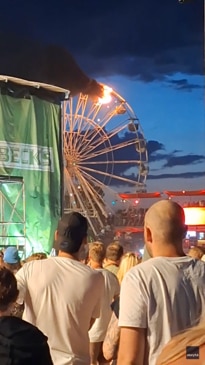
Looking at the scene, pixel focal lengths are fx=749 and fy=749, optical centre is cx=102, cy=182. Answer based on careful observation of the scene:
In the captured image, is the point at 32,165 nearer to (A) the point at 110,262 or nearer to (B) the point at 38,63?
(B) the point at 38,63

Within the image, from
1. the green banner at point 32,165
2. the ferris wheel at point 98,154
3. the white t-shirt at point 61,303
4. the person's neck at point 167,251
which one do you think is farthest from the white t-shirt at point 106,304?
the ferris wheel at point 98,154

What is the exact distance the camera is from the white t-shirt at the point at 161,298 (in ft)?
7.21

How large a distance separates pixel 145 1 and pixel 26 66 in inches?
284

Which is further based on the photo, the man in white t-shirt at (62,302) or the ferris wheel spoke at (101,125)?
the ferris wheel spoke at (101,125)

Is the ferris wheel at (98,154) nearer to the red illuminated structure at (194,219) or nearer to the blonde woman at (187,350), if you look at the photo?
the red illuminated structure at (194,219)

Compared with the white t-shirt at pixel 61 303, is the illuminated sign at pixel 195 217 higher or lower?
higher

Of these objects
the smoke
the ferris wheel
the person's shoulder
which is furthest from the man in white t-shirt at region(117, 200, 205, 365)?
the ferris wheel

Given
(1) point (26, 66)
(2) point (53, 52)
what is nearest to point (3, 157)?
(1) point (26, 66)

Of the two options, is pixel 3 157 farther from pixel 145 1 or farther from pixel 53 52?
pixel 145 1

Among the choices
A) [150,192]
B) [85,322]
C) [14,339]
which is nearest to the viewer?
[14,339]

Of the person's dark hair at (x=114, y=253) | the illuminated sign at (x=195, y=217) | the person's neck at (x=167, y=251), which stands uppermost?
the illuminated sign at (x=195, y=217)

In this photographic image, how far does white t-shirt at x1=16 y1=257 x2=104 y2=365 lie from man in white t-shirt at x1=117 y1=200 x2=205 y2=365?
0.65 m

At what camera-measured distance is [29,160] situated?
12.1m

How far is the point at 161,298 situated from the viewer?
223 cm
